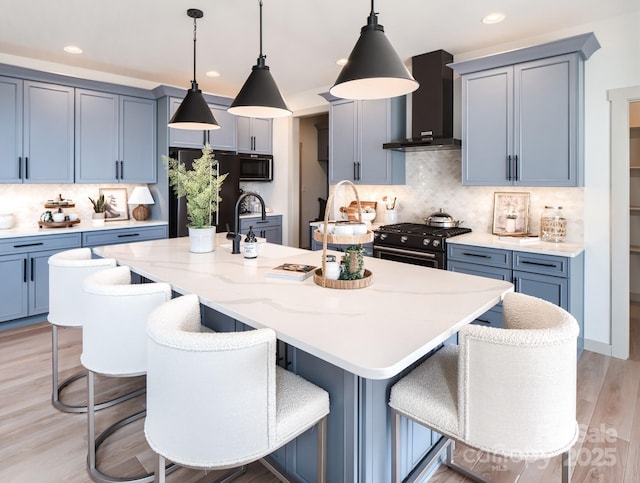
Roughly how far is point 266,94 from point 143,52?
93.5 inches

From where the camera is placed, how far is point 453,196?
170 inches

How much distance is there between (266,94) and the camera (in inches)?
98.4

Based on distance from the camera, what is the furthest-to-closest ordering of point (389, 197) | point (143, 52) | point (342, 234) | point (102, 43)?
point (389, 197) < point (143, 52) < point (102, 43) < point (342, 234)

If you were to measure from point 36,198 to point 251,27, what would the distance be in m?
3.08

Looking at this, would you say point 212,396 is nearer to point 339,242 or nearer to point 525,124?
point 339,242

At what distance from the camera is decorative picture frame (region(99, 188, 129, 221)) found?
5.10 metres

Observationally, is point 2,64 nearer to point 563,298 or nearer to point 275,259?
point 275,259

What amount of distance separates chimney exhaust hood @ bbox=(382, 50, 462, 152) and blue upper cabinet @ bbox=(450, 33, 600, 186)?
0.88ft

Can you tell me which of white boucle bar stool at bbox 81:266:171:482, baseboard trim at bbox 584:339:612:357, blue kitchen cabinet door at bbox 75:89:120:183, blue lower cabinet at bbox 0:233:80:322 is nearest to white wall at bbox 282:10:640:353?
baseboard trim at bbox 584:339:612:357

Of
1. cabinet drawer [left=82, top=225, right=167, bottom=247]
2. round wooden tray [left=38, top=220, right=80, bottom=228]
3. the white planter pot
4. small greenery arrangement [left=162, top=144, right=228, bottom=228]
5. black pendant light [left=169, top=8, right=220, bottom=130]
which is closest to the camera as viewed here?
small greenery arrangement [left=162, top=144, right=228, bottom=228]

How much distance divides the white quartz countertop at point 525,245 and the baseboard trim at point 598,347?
0.81 meters

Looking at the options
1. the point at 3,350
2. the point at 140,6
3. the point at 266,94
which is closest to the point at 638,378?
the point at 266,94

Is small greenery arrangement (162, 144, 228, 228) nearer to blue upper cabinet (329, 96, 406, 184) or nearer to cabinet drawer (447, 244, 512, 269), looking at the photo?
cabinet drawer (447, 244, 512, 269)

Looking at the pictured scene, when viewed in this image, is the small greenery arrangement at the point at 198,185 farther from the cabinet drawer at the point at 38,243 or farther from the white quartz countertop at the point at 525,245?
the cabinet drawer at the point at 38,243
